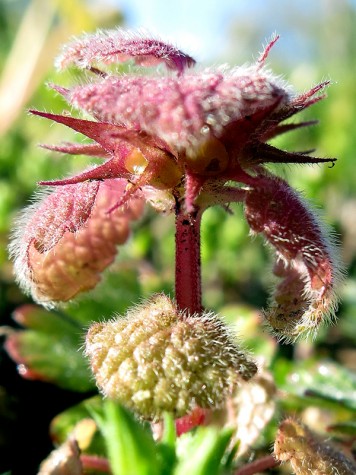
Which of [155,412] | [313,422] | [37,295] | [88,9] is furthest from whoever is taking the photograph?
[88,9]

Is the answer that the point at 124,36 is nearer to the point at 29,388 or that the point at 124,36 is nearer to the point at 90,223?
the point at 90,223

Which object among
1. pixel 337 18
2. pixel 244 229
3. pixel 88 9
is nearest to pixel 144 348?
pixel 244 229

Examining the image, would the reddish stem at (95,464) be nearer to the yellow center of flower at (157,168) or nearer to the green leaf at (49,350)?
the green leaf at (49,350)

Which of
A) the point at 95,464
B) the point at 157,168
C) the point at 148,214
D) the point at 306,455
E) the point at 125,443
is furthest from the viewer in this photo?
Answer: the point at 148,214

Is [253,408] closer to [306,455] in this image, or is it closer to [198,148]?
[306,455]

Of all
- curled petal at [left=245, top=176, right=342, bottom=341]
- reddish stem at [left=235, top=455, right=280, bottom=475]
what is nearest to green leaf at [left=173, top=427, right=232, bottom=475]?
curled petal at [left=245, top=176, right=342, bottom=341]

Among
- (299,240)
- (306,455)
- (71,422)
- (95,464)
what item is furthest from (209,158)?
(71,422)
